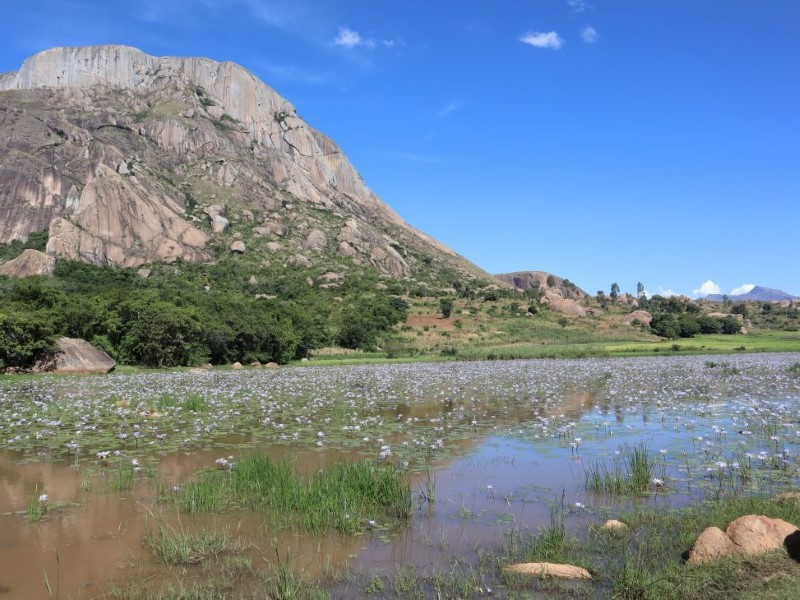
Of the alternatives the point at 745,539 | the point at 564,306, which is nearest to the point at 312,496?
the point at 745,539

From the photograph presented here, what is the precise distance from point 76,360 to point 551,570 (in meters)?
40.2

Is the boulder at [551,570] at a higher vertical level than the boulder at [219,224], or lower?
lower

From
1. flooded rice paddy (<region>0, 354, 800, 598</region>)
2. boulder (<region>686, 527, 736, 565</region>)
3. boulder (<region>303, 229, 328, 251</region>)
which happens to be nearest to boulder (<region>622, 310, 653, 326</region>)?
boulder (<region>303, 229, 328, 251</region>)

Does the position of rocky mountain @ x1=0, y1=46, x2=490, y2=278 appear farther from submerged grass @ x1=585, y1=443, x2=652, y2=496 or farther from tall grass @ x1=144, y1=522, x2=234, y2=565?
tall grass @ x1=144, y1=522, x2=234, y2=565

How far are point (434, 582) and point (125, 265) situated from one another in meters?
130

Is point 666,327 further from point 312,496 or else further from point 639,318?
point 312,496

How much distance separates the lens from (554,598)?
17.6 feet

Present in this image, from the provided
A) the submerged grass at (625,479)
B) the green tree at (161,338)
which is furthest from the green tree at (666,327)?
the submerged grass at (625,479)

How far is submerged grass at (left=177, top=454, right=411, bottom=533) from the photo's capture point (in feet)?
25.0

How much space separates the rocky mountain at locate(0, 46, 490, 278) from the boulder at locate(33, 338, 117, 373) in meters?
86.7

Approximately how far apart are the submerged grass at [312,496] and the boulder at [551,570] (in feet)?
6.95

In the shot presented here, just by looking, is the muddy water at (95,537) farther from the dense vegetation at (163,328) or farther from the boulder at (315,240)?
the boulder at (315,240)

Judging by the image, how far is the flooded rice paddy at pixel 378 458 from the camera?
22.4 ft

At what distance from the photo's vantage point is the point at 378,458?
438 inches
